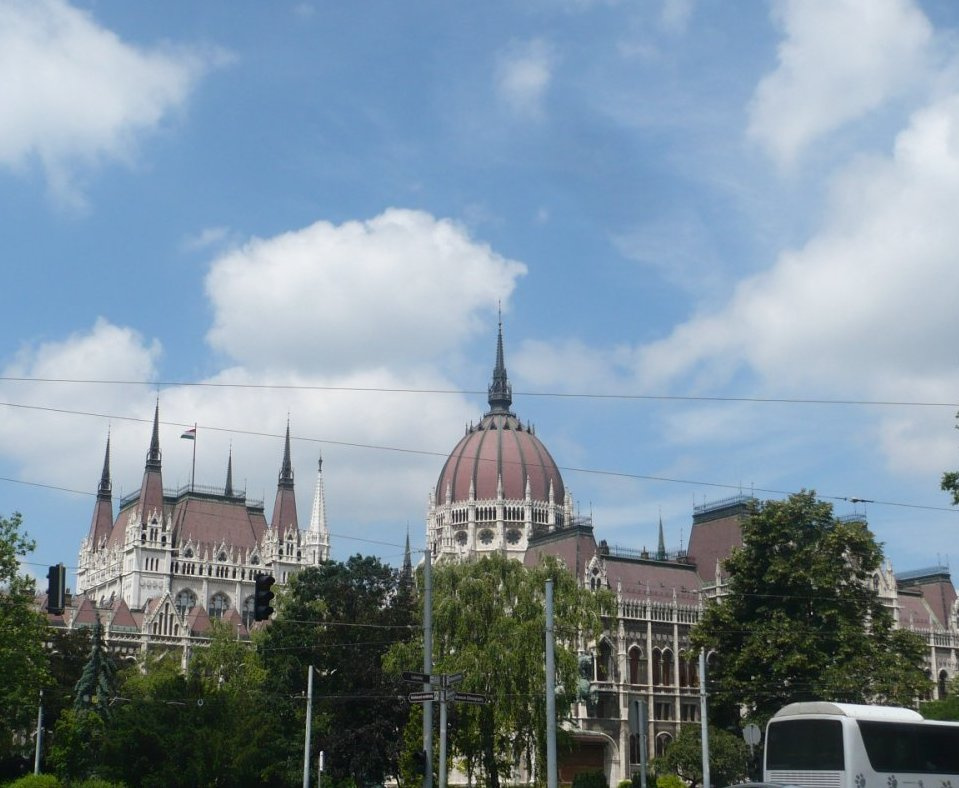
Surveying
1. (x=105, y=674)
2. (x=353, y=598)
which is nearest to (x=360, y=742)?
(x=353, y=598)

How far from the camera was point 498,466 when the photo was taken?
13688 cm

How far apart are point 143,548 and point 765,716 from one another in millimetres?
89053

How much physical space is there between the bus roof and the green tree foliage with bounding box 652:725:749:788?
32.6m

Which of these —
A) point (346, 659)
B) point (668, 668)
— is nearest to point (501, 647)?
point (346, 659)

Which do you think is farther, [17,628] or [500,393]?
[500,393]

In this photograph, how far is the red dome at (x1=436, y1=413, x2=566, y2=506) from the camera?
13612 cm

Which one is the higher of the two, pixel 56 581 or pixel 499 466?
pixel 499 466

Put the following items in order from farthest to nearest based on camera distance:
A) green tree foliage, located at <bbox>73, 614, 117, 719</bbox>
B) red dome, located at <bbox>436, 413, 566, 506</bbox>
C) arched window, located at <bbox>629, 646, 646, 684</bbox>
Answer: red dome, located at <bbox>436, 413, 566, 506</bbox>, arched window, located at <bbox>629, 646, 646, 684</bbox>, green tree foliage, located at <bbox>73, 614, 117, 719</bbox>

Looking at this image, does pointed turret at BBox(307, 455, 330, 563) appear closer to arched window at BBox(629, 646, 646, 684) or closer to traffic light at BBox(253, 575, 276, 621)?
arched window at BBox(629, 646, 646, 684)

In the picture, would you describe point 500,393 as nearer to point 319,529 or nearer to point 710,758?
point 319,529

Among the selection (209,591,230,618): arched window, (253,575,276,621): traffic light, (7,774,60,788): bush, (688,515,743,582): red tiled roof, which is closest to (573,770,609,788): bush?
(7,774,60,788): bush

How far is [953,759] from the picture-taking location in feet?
104

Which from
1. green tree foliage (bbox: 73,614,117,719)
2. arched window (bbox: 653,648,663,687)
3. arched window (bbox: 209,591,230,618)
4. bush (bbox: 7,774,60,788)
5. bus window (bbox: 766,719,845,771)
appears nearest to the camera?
bus window (bbox: 766,719,845,771)

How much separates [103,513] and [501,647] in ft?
356
